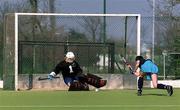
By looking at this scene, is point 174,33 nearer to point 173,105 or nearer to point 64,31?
point 64,31

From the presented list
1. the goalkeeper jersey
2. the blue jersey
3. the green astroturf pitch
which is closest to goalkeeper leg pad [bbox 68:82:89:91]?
the goalkeeper jersey

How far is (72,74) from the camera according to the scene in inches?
834

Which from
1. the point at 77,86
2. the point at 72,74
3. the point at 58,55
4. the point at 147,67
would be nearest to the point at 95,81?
the point at 77,86

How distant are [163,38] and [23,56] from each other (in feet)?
20.1

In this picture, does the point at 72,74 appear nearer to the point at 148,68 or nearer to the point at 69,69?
the point at 69,69

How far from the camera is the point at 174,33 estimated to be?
87.8ft

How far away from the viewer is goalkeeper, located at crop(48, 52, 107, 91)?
20984 millimetres

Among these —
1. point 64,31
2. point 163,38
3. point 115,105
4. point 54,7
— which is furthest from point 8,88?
point 115,105

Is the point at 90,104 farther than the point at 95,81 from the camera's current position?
No

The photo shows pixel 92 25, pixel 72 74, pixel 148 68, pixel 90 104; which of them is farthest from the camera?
pixel 92 25

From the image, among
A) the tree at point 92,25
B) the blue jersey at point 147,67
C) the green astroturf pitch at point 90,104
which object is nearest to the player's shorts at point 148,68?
the blue jersey at point 147,67

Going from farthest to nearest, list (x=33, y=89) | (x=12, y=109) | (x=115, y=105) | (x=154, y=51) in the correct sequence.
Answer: (x=154, y=51) → (x=33, y=89) → (x=115, y=105) → (x=12, y=109)

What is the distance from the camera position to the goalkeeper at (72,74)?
21.0m

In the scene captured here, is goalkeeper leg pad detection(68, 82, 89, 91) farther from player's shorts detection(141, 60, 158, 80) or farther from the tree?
the tree
